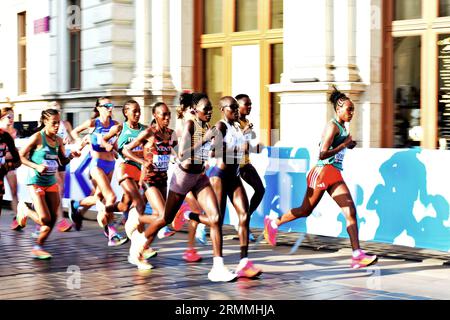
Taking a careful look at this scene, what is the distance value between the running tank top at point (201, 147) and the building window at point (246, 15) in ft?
24.8

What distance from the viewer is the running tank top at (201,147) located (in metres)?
8.95

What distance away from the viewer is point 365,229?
10.5 meters

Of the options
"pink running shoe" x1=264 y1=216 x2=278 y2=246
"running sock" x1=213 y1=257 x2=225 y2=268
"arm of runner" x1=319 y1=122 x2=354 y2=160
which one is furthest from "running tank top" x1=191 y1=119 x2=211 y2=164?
"pink running shoe" x1=264 y1=216 x2=278 y2=246

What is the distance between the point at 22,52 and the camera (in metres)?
24.4

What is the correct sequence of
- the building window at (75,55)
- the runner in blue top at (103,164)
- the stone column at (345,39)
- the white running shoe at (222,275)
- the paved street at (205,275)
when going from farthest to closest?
1. the building window at (75,55)
2. the stone column at (345,39)
3. the runner in blue top at (103,164)
4. the white running shoe at (222,275)
5. the paved street at (205,275)

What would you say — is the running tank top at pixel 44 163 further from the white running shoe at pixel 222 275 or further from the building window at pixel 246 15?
the building window at pixel 246 15

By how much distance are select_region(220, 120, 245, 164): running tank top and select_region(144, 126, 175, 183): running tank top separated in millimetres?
767

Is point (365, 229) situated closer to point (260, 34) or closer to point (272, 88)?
point (272, 88)

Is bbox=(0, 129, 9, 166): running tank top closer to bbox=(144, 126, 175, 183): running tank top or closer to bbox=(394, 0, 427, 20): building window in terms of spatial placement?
bbox=(144, 126, 175, 183): running tank top

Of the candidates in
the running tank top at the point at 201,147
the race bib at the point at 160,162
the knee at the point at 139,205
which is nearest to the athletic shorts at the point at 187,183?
the running tank top at the point at 201,147

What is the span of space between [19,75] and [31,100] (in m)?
2.19

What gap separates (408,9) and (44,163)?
20.2 feet

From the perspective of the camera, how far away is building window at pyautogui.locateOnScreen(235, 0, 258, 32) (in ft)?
53.5
